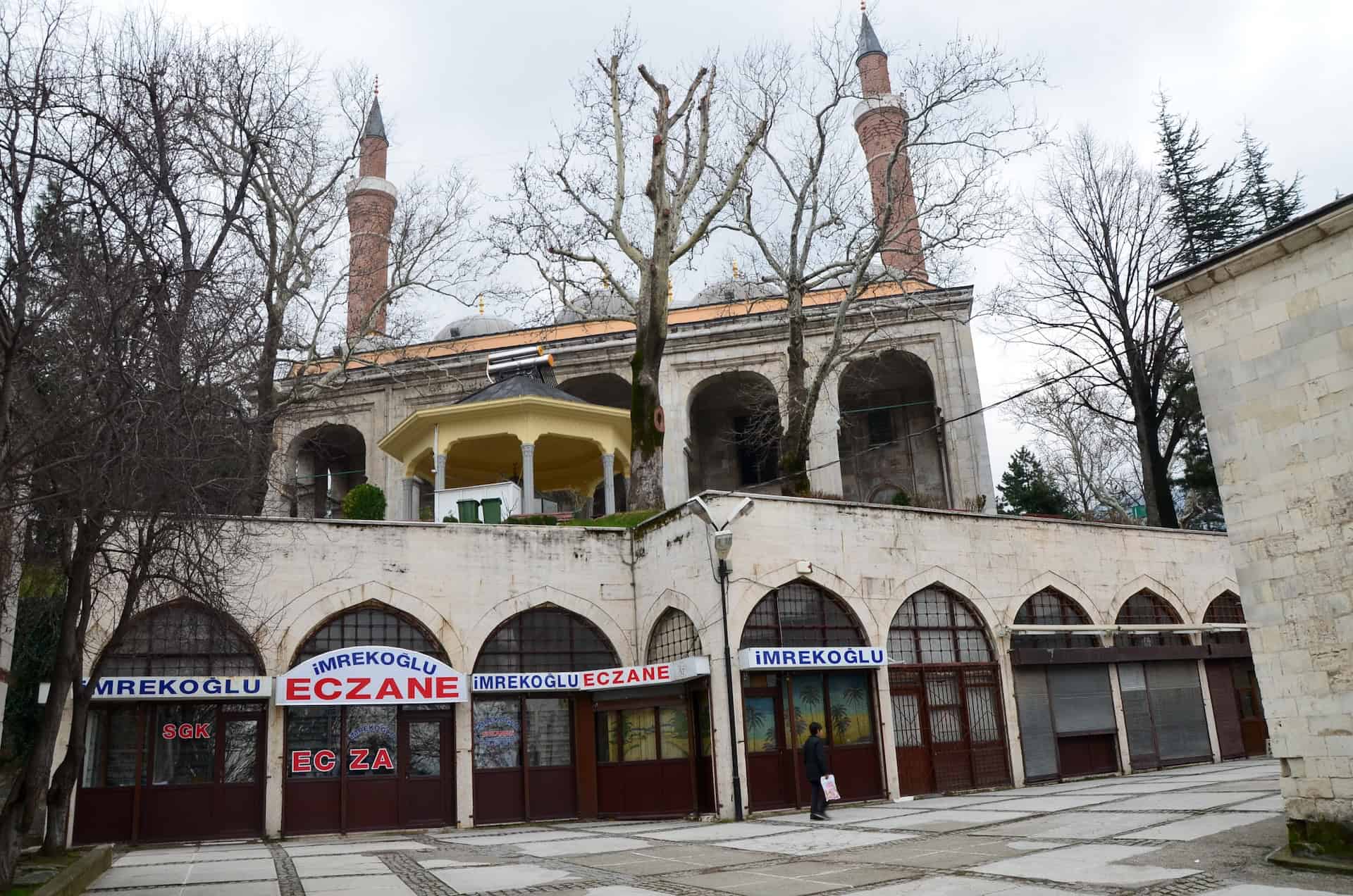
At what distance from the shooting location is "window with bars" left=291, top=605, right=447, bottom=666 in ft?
53.2

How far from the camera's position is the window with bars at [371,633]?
53.2ft

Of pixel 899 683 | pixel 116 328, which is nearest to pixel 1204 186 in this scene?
pixel 899 683

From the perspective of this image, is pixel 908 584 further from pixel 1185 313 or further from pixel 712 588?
pixel 1185 313

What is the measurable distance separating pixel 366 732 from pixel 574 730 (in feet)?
10.8

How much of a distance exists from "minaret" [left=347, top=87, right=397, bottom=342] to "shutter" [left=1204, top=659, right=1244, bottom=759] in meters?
20.0

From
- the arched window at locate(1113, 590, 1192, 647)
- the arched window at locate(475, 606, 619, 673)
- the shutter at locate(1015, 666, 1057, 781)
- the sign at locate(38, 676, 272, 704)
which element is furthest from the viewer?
the arched window at locate(1113, 590, 1192, 647)

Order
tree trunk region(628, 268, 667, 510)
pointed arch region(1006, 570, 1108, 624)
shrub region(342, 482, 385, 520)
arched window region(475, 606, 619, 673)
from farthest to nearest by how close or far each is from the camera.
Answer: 1. shrub region(342, 482, 385, 520)
2. tree trunk region(628, 268, 667, 510)
3. pointed arch region(1006, 570, 1108, 624)
4. arched window region(475, 606, 619, 673)

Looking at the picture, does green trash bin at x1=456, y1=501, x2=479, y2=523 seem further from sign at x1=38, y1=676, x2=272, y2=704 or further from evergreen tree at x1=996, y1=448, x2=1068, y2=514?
evergreen tree at x1=996, y1=448, x2=1068, y2=514

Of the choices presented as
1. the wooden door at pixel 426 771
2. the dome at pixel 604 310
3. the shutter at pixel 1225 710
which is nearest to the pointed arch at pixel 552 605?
the wooden door at pixel 426 771

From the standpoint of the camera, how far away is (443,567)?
16.9 m

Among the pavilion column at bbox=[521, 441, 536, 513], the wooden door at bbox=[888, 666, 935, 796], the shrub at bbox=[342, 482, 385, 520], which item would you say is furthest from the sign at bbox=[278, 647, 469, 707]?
the shrub at bbox=[342, 482, 385, 520]

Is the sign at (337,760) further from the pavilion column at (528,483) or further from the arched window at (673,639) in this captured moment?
the pavilion column at (528,483)

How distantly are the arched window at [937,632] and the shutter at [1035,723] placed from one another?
2.54 feet

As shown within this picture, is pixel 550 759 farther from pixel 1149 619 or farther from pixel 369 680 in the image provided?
pixel 1149 619
